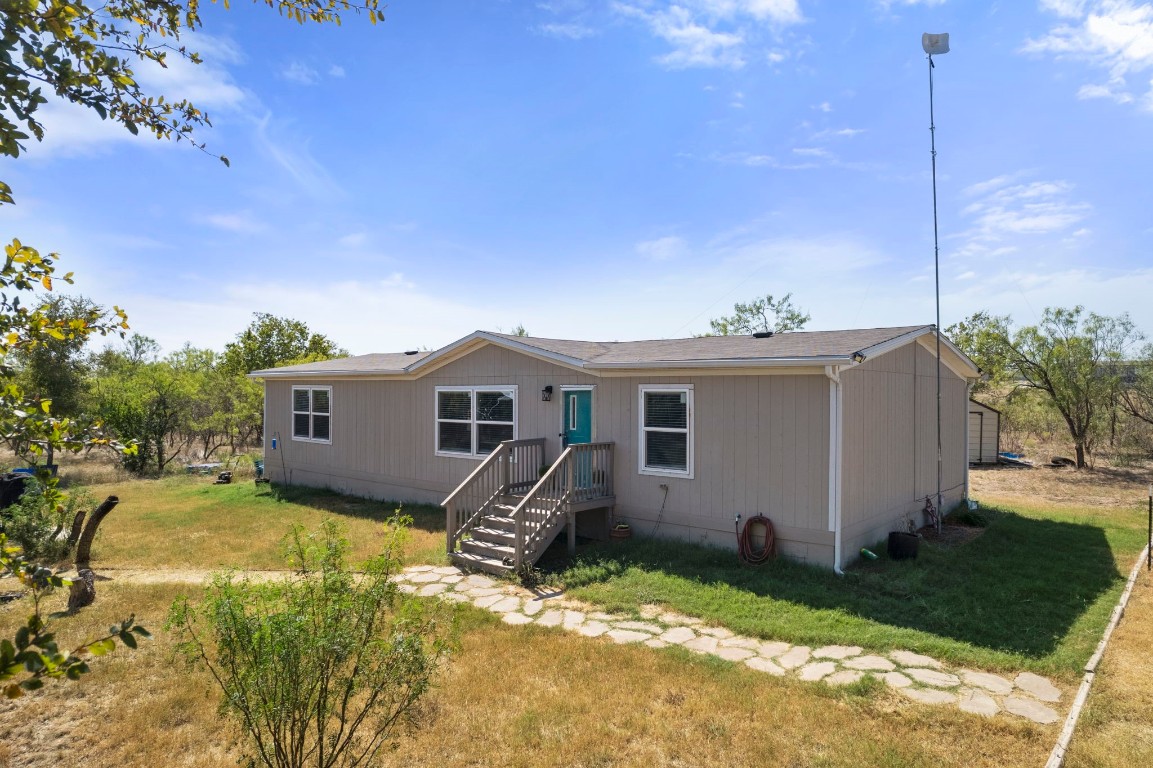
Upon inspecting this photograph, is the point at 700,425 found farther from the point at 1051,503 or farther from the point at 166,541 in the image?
the point at 1051,503

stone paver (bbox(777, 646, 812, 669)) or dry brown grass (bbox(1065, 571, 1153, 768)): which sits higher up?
dry brown grass (bbox(1065, 571, 1153, 768))

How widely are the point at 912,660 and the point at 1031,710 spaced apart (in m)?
0.97

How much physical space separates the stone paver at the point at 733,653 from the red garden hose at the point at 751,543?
2430 millimetres

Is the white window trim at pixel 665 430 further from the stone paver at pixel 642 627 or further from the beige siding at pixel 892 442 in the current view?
the stone paver at pixel 642 627

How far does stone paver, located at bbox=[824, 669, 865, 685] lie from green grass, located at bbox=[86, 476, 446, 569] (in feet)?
18.0

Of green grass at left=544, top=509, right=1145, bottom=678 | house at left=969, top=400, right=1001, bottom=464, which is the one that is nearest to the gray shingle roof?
green grass at left=544, top=509, right=1145, bottom=678

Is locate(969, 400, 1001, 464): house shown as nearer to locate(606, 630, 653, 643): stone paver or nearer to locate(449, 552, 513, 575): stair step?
locate(449, 552, 513, 575): stair step

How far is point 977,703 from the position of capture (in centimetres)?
449

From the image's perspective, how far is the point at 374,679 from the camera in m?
3.10

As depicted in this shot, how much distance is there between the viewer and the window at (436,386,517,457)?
11.0m

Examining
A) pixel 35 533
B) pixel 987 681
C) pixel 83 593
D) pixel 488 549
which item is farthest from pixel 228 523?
pixel 987 681

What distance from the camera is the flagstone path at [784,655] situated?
4574 mm

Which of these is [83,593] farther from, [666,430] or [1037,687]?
[1037,687]

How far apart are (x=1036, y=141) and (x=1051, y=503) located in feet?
26.0
